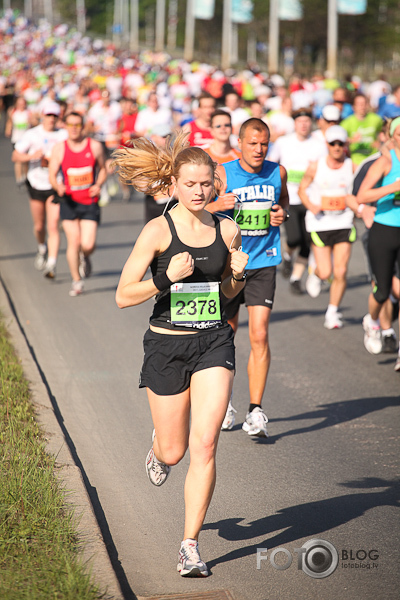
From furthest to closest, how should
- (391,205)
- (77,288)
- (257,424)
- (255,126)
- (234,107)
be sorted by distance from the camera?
(234,107), (77,288), (391,205), (255,126), (257,424)

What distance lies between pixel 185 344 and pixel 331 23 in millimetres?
40268

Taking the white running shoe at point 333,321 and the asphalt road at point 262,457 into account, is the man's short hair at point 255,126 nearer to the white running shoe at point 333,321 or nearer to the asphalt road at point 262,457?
the asphalt road at point 262,457

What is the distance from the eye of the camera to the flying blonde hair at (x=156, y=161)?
455 cm

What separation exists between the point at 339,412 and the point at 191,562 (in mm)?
3001

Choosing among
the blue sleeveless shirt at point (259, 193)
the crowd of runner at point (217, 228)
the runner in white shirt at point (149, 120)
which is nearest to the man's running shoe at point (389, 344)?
the crowd of runner at point (217, 228)

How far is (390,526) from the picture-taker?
16.3ft

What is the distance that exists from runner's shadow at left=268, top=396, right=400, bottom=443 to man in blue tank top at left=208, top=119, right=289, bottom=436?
0.43 metres

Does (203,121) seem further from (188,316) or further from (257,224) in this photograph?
(188,316)

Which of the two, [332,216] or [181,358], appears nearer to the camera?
[181,358]

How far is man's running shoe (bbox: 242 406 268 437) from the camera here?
6.34 metres

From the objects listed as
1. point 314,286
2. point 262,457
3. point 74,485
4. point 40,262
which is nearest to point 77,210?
point 40,262

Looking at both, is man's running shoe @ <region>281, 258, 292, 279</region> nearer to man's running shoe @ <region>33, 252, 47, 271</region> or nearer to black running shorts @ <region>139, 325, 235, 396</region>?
man's running shoe @ <region>33, 252, 47, 271</region>

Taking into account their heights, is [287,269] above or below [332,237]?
below

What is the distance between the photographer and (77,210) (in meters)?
11.1
